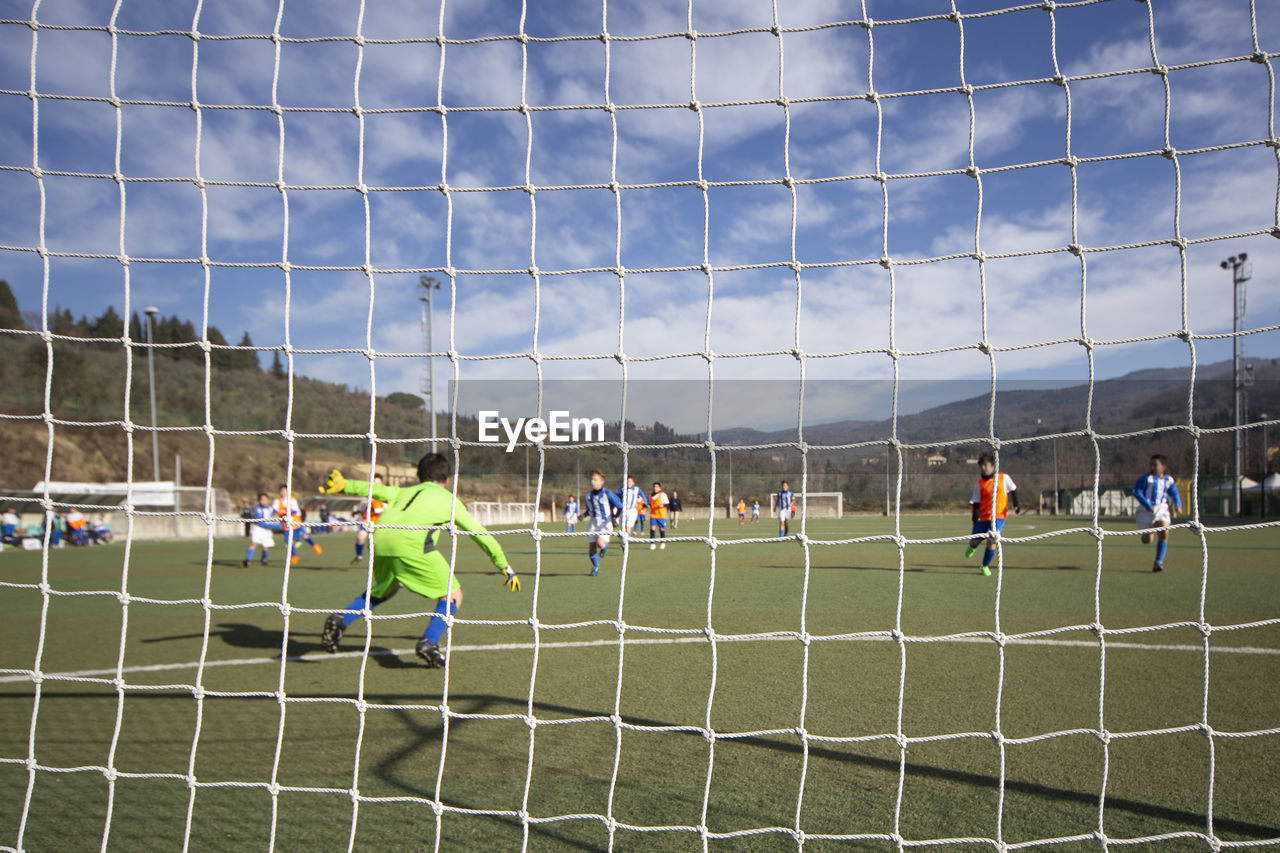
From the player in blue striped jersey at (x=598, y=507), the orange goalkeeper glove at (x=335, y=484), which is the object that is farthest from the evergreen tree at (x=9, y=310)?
the player in blue striped jersey at (x=598, y=507)

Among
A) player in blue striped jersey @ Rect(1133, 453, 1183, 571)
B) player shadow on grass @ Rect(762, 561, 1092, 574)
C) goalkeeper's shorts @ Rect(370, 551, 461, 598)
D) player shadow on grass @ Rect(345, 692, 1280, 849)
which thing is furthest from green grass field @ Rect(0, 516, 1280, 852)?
player shadow on grass @ Rect(762, 561, 1092, 574)

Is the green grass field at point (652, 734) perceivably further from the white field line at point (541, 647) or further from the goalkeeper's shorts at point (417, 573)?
the goalkeeper's shorts at point (417, 573)

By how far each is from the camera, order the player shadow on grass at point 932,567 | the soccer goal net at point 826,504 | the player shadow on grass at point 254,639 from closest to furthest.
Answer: the player shadow on grass at point 254,639 → the player shadow on grass at point 932,567 → the soccer goal net at point 826,504

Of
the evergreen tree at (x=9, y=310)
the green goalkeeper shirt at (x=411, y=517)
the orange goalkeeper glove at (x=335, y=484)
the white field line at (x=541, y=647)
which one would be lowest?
the white field line at (x=541, y=647)

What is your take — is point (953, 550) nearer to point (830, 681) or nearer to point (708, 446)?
point (830, 681)

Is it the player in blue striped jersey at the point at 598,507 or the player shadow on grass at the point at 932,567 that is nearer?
the player shadow on grass at the point at 932,567

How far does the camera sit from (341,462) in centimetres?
4262

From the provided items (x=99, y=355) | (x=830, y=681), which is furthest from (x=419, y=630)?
(x=99, y=355)

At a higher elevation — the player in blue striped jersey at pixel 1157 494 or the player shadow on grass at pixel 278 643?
the player in blue striped jersey at pixel 1157 494

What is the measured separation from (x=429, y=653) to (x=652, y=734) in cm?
212

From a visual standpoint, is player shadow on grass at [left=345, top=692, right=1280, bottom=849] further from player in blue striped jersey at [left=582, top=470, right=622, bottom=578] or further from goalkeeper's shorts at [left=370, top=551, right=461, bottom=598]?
player in blue striped jersey at [left=582, top=470, right=622, bottom=578]

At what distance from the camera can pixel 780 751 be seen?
377cm

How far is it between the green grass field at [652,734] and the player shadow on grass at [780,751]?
16 mm

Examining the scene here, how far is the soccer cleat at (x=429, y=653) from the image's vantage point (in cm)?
544
